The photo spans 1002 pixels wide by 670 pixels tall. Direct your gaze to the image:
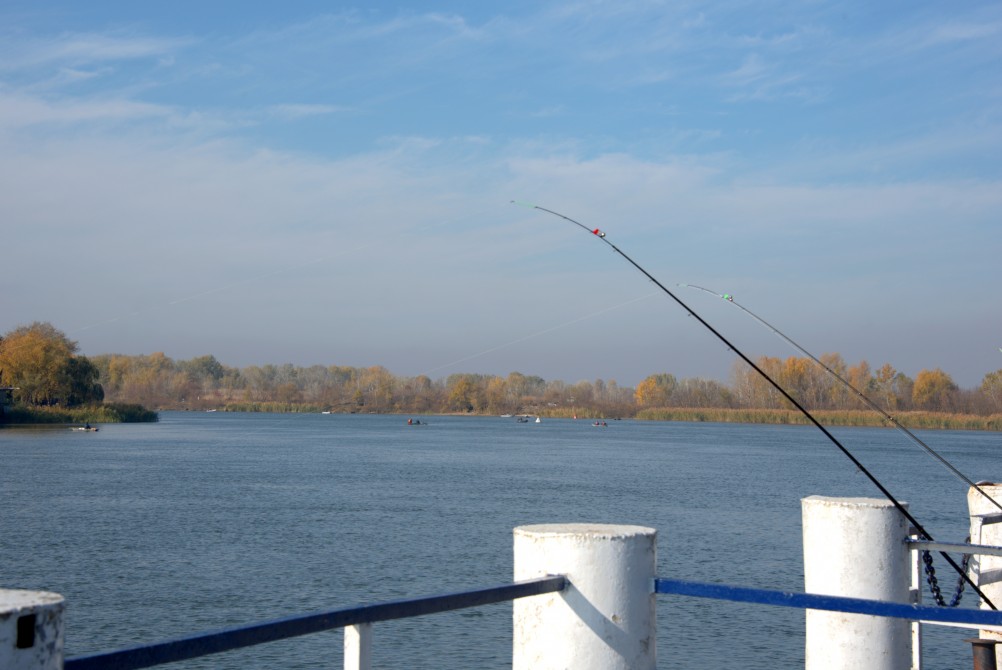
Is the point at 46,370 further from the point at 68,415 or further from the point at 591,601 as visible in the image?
the point at 591,601

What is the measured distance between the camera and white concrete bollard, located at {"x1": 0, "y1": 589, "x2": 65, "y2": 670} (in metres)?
2.46

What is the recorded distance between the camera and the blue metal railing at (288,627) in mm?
2889

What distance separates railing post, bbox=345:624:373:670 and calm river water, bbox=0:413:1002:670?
9990mm

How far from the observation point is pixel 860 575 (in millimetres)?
6449

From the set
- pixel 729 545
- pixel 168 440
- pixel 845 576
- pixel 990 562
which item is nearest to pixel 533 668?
pixel 845 576

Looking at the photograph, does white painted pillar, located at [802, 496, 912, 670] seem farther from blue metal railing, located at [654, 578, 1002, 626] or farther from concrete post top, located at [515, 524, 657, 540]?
concrete post top, located at [515, 524, 657, 540]

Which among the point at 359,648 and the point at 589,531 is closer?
the point at 359,648

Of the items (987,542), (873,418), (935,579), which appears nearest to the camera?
(935,579)

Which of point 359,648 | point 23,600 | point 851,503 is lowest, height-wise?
point 359,648

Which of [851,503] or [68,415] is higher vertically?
[851,503]

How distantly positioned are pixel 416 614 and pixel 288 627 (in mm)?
523

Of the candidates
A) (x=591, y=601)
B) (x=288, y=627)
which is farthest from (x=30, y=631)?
(x=591, y=601)

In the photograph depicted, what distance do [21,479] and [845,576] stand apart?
54.3 metres

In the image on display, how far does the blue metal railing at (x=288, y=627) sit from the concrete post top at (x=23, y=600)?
21 centimetres
